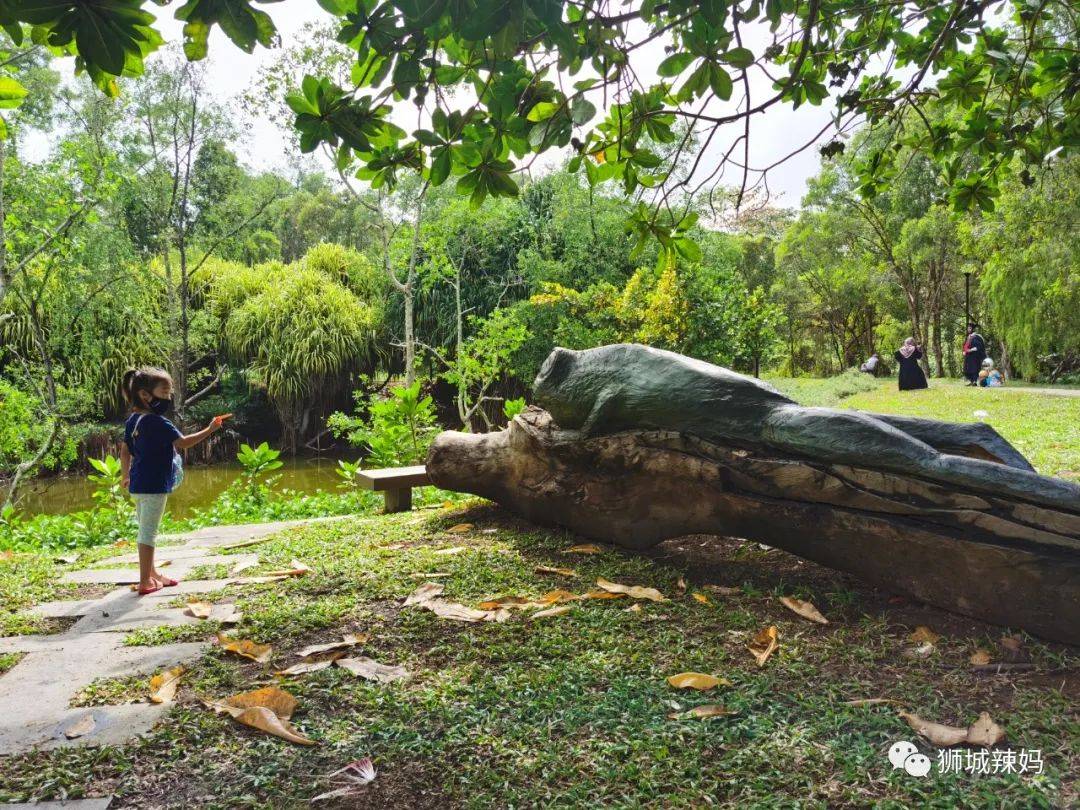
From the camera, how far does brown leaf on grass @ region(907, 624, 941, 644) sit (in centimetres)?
231

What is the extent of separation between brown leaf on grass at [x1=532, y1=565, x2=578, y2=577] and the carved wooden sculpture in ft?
1.27

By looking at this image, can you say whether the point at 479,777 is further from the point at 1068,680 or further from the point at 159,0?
the point at 159,0

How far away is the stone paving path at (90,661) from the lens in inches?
80.1

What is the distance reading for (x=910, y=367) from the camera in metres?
15.3

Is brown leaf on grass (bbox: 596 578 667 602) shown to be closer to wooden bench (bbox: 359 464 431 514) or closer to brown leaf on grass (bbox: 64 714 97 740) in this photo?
brown leaf on grass (bbox: 64 714 97 740)

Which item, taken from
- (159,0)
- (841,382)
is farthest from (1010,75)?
(841,382)

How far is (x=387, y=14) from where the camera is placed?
1731 millimetres

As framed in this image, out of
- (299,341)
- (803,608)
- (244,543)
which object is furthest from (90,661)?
(299,341)

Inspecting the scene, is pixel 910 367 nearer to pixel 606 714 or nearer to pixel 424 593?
pixel 424 593

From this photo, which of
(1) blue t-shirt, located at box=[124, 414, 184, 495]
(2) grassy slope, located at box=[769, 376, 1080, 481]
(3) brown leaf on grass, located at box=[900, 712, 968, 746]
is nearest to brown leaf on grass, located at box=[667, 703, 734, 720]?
(3) brown leaf on grass, located at box=[900, 712, 968, 746]

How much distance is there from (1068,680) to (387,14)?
2.71m

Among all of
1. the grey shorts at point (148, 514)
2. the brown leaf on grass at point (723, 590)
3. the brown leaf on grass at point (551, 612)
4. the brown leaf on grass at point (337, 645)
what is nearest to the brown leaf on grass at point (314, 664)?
the brown leaf on grass at point (337, 645)

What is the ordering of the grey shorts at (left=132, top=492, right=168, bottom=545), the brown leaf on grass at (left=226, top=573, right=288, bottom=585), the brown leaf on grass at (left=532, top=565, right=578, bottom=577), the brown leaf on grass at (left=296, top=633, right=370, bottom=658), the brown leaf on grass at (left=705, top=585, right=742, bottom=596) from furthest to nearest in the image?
the grey shorts at (left=132, top=492, right=168, bottom=545), the brown leaf on grass at (left=226, top=573, right=288, bottom=585), the brown leaf on grass at (left=532, top=565, right=578, bottom=577), the brown leaf on grass at (left=705, top=585, right=742, bottom=596), the brown leaf on grass at (left=296, top=633, right=370, bottom=658)

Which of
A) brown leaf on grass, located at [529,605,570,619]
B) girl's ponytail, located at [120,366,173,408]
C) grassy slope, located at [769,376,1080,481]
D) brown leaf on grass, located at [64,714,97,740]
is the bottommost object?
brown leaf on grass, located at [64,714,97,740]
